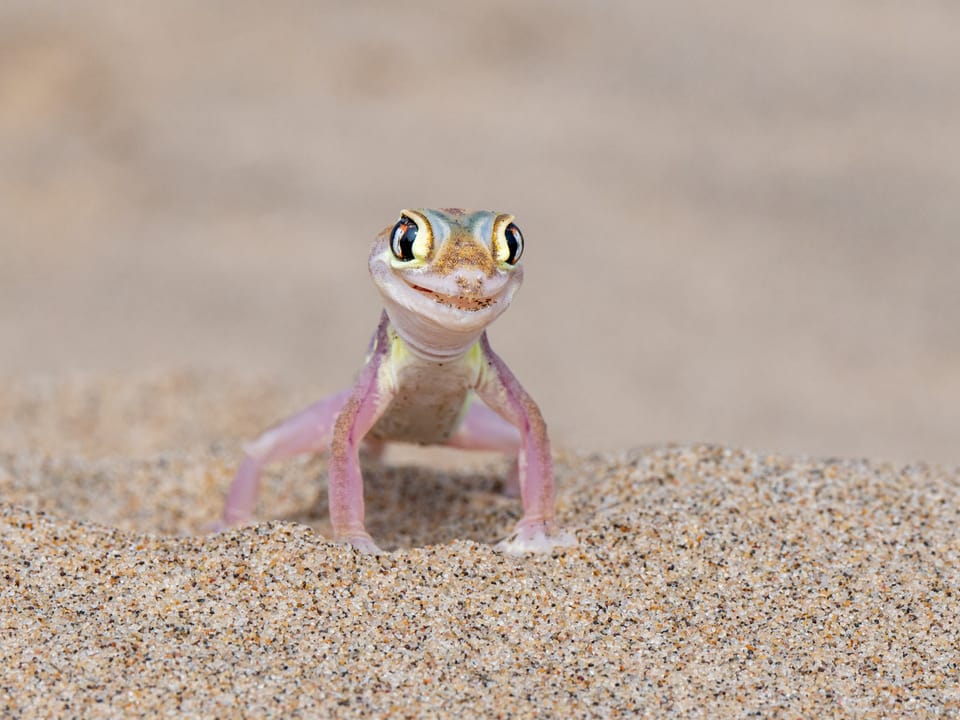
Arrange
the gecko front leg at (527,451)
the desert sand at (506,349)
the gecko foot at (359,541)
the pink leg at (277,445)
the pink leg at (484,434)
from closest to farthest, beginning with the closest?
the desert sand at (506,349)
the gecko foot at (359,541)
the gecko front leg at (527,451)
the pink leg at (277,445)
the pink leg at (484,434)

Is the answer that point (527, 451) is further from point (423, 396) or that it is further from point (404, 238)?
point (404, 238)

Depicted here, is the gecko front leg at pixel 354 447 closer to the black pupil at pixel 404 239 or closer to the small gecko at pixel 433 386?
the small gecko at pixel 433 386

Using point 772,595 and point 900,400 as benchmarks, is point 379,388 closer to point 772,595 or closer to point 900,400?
point 772,595

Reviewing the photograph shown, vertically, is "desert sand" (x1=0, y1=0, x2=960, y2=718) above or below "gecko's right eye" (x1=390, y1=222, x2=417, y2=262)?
below

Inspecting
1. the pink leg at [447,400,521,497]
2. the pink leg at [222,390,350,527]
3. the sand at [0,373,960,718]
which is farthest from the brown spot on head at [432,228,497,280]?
the pink leg at [447,400,521,497]

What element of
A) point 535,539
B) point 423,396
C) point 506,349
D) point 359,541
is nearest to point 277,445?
point 423,396

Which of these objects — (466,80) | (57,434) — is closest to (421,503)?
(57,434)

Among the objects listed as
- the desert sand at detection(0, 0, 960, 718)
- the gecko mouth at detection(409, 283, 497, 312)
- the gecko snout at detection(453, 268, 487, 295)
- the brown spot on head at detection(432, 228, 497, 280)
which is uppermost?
the brown spot on head at detection(432, 228, 497, 280)

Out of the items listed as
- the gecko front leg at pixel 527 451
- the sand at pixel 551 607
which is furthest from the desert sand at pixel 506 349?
the gecko front leg at pixel 527 451

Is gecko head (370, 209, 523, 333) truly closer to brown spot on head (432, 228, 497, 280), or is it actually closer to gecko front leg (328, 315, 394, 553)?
brown spot on head (432, 228, 497, 280)
